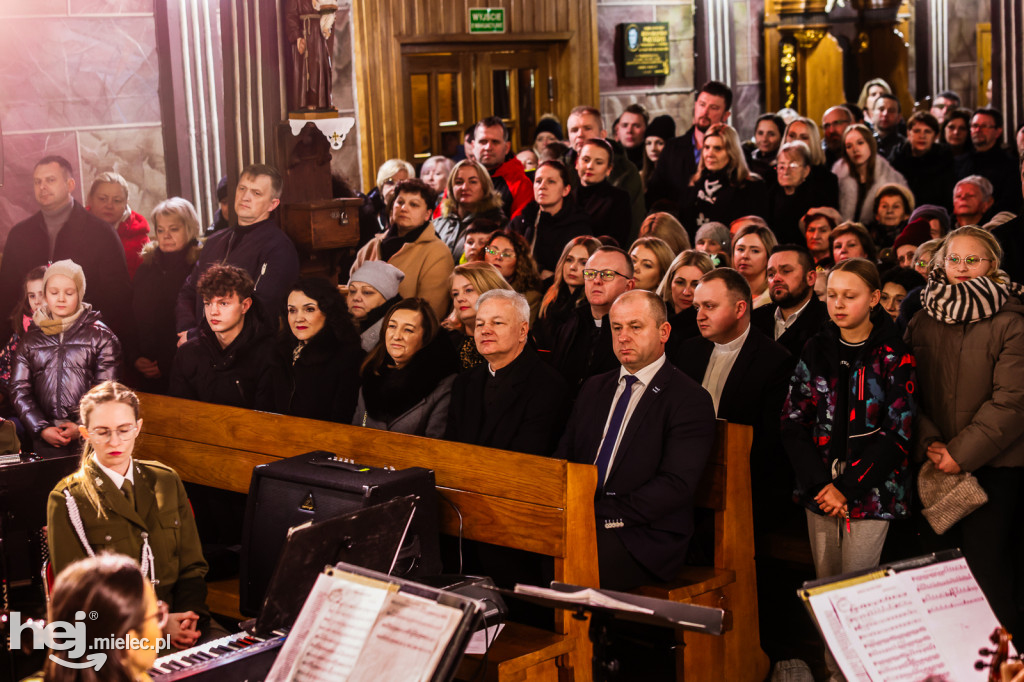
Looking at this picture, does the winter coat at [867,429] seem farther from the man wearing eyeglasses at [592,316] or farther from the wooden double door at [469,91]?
the wooden double door at [469,91]

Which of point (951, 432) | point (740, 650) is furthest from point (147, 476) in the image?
point (951, 432)

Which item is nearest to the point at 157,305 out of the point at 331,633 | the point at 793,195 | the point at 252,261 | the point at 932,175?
the point at 252,261

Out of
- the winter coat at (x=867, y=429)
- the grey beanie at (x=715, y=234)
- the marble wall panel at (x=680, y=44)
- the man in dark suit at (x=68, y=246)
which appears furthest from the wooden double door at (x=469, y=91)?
the winter coat at (x=867, y=429)

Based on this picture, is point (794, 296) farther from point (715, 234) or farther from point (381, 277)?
point (381, 277)

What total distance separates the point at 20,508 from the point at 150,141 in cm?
291

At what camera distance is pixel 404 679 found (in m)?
2.33

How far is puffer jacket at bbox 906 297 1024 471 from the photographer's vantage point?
3.74 metres

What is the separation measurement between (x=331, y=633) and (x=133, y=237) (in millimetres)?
4175

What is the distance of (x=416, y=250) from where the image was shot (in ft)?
18.9

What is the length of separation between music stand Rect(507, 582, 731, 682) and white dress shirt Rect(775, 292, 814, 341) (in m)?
2.40

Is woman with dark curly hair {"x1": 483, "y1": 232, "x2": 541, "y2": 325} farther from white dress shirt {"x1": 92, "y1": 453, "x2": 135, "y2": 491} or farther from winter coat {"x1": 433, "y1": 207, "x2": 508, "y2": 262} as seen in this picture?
white dress shirt {"x1": 92, "y1": 453, "x2": 135, "y2": 491}

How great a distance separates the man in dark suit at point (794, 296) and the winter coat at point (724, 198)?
4.95ft

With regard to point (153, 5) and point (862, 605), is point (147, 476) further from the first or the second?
point (153, 5)

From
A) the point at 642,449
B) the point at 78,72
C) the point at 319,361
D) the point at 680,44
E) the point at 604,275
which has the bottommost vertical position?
the point at 642,449
